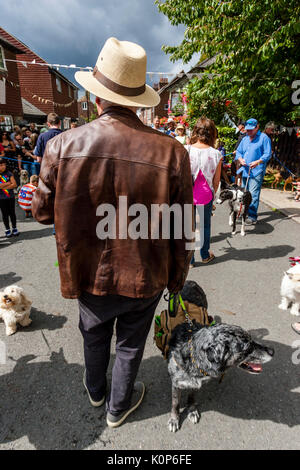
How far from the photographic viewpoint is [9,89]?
58.3ft

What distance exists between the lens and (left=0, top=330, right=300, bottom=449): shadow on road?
6.13 feet

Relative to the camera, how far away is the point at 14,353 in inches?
99.3

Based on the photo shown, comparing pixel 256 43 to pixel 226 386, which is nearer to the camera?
pixel 226 386

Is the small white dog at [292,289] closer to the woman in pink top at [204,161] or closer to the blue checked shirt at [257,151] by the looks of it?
the woman in pink top at [204,161]

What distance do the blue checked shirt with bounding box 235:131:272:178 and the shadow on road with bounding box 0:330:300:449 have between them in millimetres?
4217

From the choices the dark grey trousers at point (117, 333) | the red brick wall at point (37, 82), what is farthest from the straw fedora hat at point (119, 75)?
the red brick wall at point (37, 82)

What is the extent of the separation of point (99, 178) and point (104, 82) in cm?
55

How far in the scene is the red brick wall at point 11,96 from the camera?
17.4m

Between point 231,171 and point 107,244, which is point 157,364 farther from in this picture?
point 231,171

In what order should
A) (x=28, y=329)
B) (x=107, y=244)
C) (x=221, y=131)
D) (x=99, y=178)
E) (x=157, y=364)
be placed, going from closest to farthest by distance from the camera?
(x=99, y=178) < (x=107, y=244) < (x=157, y=364) < (x=28, y=329) < (x=221, y=131)

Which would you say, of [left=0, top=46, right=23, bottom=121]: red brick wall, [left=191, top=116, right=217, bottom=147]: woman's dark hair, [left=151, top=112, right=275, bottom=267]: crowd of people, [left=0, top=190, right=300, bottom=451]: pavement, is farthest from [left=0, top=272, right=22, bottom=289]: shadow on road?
[left=0, top=46, right=23, bottom=121]: red brick wall

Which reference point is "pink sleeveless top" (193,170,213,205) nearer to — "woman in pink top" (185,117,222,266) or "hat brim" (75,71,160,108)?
"woman in pink top" (185,117,222,266)

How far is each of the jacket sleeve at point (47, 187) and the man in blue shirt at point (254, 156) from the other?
16.0 feet

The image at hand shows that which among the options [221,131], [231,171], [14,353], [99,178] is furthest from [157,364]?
[221,131]
